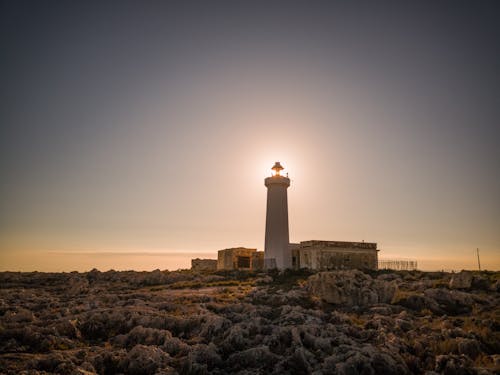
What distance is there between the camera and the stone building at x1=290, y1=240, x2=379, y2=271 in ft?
147

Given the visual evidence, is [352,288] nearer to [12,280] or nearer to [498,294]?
[498,294]

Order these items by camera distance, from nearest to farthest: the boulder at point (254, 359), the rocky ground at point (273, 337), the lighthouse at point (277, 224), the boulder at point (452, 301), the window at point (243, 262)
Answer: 1. the rocky ground at point (273, 337)
2. the boulder at point (254, 359)
3. the boulder at point (452, 301)
4. the lighthouse at point (277, 224)
5. the window at point (243, 262)

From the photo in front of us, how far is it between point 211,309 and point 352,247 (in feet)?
109

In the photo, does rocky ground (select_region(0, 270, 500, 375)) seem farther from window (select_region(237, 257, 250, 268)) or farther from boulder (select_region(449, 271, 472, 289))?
window (select_region(237, 257, 250, 268))

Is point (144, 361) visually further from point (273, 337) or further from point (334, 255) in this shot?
point (334, 255)

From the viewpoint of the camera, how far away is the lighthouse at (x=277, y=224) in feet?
150

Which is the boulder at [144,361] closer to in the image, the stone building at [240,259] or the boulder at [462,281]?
the boulder at [462,281]

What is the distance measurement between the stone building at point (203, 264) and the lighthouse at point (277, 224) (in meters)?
13.3

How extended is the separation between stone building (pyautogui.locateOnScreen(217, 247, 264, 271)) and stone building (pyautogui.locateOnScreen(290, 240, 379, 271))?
239 inches

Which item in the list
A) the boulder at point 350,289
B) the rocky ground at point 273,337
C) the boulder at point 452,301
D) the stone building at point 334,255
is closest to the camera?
A: the rocky ground at point 273,337

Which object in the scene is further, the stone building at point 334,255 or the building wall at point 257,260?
the building wall at point 257,260

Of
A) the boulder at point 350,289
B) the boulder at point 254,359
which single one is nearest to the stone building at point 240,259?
the boulder at point 350,289

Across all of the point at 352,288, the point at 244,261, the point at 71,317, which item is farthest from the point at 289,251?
the point at 71,317

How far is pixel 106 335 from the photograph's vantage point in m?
14.1
